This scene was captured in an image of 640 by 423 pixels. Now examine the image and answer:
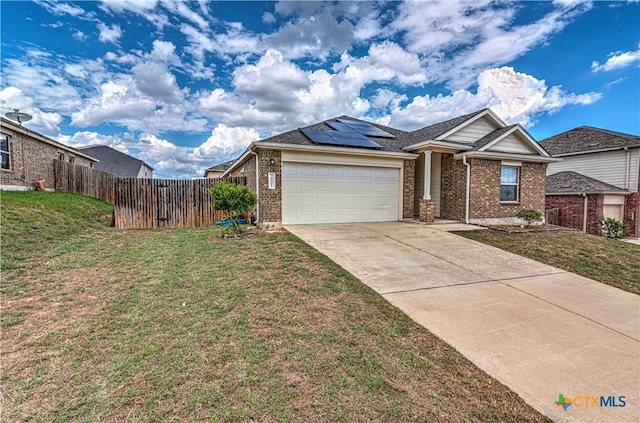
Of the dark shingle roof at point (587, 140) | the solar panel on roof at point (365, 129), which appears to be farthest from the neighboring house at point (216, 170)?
the dark shingle roof at point (587, 140)

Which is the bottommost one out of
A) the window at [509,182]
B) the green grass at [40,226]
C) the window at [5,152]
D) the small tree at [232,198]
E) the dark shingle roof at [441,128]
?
the green grass at [40,226]

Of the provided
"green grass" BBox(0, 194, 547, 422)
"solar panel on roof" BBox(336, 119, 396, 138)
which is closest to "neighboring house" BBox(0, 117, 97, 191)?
"green grass" BBox(0, 194, 547, 422)

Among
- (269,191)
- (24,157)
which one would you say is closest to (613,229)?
(269,191)

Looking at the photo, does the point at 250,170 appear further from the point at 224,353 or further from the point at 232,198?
the point at 224,353

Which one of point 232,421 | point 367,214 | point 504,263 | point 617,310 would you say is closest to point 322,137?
point 367,214

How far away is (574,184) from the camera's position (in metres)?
16.5

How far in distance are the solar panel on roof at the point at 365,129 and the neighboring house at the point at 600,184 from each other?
11178mm

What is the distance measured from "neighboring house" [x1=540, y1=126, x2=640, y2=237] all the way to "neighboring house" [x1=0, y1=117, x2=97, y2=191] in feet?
90.8

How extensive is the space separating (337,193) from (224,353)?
28.1 ft

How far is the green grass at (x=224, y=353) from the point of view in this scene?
221 centimetres

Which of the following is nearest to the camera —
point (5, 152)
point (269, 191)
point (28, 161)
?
point (269, 191)

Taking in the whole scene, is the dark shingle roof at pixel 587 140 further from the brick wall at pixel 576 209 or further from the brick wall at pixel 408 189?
the brick wall at pixel 408 189

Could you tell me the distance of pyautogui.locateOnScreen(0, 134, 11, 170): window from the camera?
12.7 meters

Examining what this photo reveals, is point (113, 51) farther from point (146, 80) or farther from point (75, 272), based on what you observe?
point (75, 272)
